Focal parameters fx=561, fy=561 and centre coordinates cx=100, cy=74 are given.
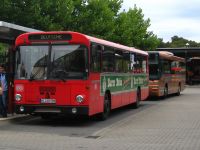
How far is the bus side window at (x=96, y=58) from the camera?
16.6 metres

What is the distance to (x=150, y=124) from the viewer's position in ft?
57.1

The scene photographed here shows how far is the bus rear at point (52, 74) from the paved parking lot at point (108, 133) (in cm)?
65

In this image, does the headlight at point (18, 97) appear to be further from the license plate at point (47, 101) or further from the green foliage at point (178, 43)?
the green foliage at point (178, 43)

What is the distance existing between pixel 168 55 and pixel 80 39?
1827cm

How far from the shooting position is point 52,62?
16281 mm

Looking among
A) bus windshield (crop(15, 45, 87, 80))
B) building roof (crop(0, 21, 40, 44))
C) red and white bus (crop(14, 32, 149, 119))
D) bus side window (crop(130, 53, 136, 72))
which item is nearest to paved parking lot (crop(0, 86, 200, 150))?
red and white bus (crop(14, 32, 149, 119))

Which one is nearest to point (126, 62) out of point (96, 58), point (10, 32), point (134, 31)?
point (96, 58)

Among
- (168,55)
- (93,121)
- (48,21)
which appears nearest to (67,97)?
(93,121)

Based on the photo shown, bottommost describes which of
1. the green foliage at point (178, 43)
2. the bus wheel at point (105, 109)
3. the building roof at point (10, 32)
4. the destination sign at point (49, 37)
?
the bus wheel at point (105, 109)

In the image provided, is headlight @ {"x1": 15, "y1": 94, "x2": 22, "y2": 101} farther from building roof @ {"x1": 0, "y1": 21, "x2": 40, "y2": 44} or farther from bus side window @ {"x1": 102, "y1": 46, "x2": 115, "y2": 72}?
bus side window @ {"x1": 102, "y1": 46, "x2": 115, "y2": 72}

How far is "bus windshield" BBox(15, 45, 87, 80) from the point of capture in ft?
52.9

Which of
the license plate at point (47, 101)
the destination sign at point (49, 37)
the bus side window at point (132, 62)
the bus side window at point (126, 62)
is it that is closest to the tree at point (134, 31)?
the bus side window at point (132, 62)

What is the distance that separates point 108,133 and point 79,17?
27.3 metres

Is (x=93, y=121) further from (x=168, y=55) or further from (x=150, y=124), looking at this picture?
(x=168, y=55)
